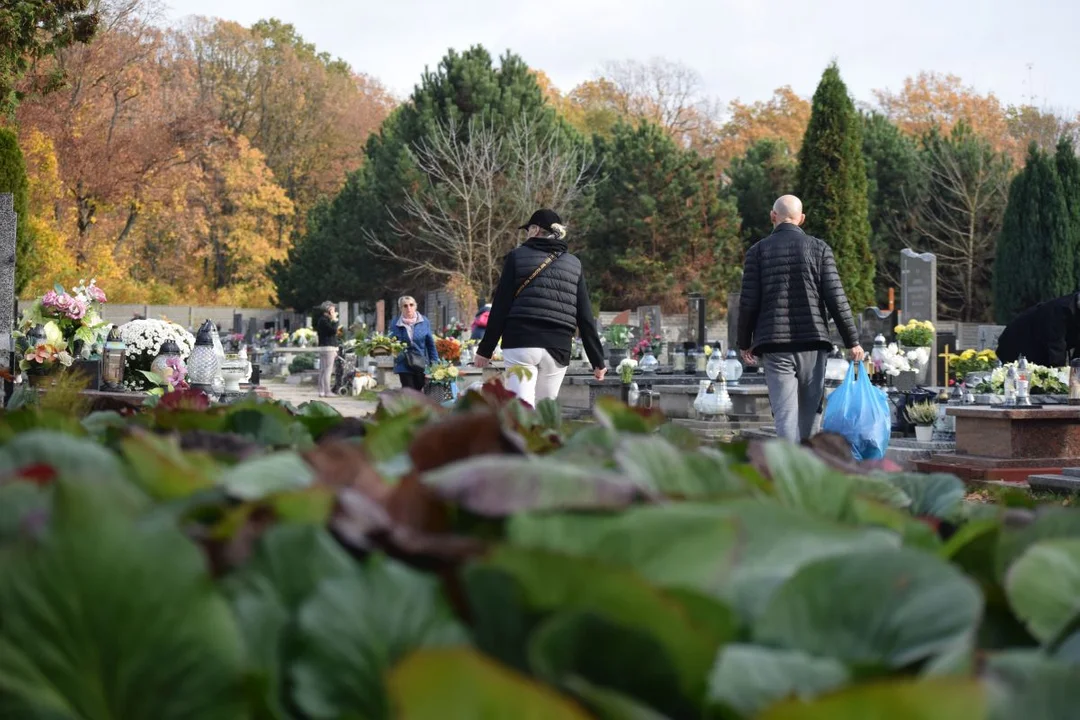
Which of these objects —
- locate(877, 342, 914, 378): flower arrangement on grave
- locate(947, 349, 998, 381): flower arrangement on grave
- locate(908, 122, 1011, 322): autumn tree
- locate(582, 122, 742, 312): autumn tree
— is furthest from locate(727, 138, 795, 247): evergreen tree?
locate(877, 342, 914, 378): flower arrangement on grave

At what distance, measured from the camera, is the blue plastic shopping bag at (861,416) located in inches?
288

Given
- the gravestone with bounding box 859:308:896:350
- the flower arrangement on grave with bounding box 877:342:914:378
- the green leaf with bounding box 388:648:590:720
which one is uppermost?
the gravestone with bounding box 859:308:896:350

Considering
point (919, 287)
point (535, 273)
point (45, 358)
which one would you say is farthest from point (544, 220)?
point (919, 287)

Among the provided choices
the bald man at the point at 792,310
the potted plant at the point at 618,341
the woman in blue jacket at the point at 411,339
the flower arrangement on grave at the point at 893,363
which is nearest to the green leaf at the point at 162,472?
the bald man at the point at 792,310

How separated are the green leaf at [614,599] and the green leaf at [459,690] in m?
0.11

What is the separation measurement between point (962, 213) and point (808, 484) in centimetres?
4107

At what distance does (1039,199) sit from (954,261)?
5.93 m

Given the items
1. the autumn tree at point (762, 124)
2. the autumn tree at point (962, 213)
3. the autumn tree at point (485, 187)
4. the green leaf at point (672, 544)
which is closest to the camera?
the green leaf at point (672, 544)

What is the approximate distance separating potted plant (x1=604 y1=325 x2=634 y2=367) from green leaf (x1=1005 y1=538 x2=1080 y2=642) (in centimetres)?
2057

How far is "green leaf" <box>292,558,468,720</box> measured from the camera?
771 mm

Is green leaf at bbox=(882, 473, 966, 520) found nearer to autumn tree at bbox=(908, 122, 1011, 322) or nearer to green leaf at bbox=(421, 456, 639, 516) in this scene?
green leaf at bbox=(421, 456, 639, 516)

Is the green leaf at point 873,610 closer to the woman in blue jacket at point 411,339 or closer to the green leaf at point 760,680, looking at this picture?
the green leaf at point 760,680

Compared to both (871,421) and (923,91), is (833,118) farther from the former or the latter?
(871,421)

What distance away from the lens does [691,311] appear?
27203 millimetres
